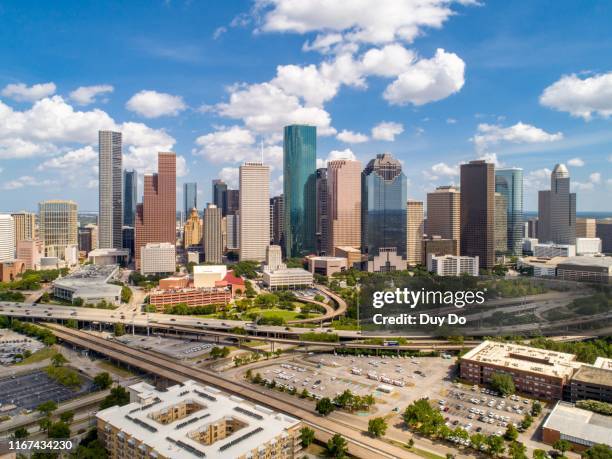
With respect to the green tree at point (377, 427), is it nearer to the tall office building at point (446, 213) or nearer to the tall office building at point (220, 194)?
the tall office building at point (446, 213)

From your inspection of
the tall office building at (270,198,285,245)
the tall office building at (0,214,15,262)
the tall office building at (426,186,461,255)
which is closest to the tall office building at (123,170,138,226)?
the tall office building at (270,198,285,245)

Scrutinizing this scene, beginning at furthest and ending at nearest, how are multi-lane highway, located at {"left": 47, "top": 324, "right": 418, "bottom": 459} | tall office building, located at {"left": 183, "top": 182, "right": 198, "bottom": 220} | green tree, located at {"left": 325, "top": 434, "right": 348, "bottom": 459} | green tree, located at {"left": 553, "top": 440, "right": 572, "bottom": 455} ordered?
tall office building, located at {"left": 183, "top": 182, "right": 198, "bottom": 220}
multi-lane highway, located at {"left": 47, "top": 324, "right": 418, "bottom": 459}
green tree, located at {"left": 553, "top": 440, "right": 572, "bottom": 455}
green tree, located at {"left": 325, "top": 434, "right": 348, "bottom": 459}

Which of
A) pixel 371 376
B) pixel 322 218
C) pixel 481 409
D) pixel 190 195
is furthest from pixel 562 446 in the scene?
pixel 190 195

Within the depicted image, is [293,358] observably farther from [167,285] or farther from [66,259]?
[66,259]

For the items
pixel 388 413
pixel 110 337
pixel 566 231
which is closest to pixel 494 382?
pixel 388 413

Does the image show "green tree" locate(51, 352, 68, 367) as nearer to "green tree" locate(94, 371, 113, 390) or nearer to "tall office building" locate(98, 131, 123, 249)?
"green tree" locate(94, 371, 113, 390)

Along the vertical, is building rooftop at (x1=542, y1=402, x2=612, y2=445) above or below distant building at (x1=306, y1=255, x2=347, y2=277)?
below
